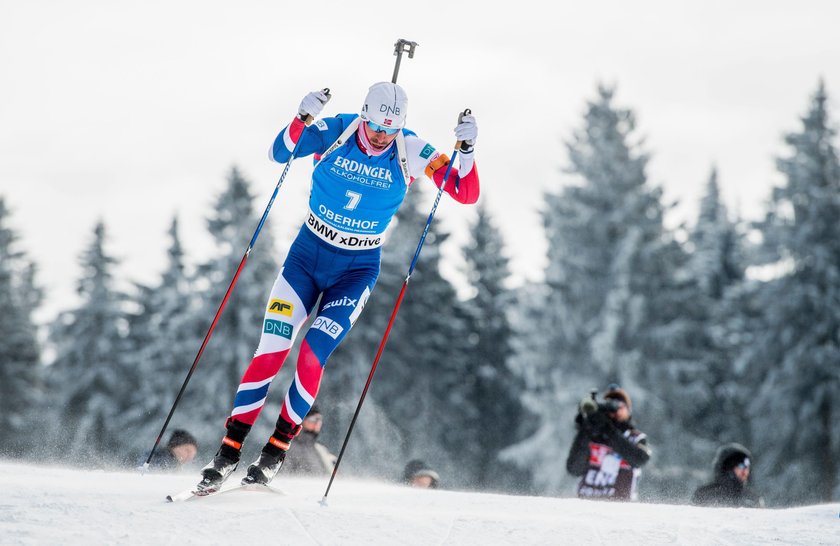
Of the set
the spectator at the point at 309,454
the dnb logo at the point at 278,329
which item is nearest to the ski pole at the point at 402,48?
the dnb logo at the point at 278,329

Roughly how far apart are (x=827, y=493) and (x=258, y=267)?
18.0 m

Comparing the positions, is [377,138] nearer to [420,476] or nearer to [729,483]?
[729,483]

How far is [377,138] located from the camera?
631 cm

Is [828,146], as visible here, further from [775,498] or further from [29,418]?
[29,418]

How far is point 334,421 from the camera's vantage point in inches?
1047

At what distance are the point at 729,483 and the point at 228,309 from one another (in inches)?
906

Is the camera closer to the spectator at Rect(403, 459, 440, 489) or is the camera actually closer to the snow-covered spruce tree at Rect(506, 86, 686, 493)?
the spectator at Rect(403, 459, 440, 489)

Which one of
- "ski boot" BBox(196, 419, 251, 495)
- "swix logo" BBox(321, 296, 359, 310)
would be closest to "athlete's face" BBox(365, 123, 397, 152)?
"swix logo" BBox(321, 296, 359, 310)

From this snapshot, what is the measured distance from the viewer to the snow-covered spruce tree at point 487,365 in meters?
35.5

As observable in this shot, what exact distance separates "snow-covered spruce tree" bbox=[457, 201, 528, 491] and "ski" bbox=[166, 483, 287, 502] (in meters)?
28.4

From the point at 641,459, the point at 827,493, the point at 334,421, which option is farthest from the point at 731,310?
the point at 641,459

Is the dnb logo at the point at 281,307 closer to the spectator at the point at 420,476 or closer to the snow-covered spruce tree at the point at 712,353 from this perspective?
the spectator at the point at 420,476

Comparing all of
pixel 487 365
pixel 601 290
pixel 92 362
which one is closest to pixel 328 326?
pixel 601 290

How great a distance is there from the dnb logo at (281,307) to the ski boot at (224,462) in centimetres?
77
